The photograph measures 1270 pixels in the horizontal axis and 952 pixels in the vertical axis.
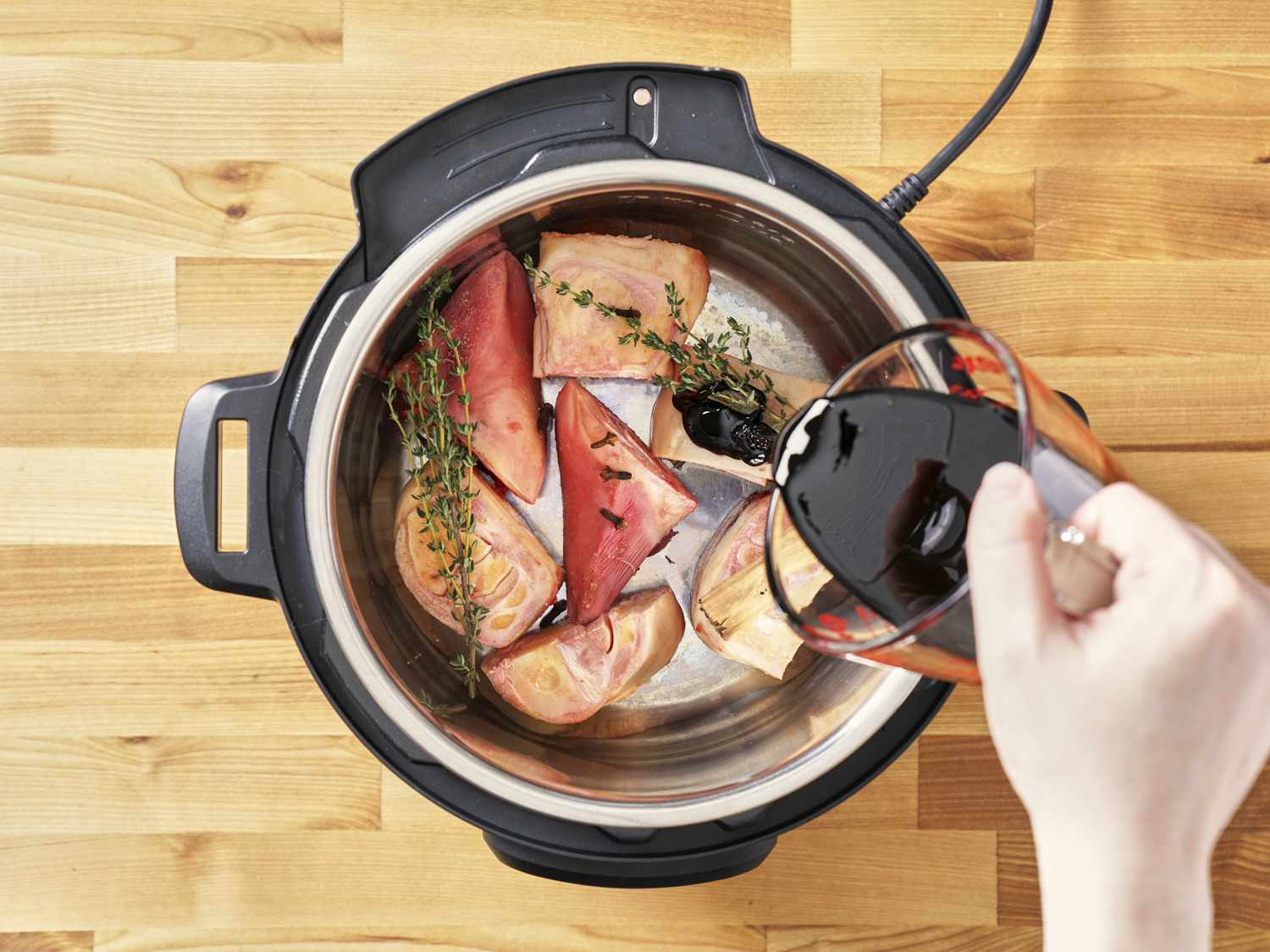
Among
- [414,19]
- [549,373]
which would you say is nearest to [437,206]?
[549,373]

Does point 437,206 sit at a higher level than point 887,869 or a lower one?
higher

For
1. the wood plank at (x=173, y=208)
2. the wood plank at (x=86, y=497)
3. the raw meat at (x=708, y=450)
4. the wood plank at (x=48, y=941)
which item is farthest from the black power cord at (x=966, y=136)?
the wood plank at (x=48, y=941)

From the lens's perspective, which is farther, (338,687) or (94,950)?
(94,950)

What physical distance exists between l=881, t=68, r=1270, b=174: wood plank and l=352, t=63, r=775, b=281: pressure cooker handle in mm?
297

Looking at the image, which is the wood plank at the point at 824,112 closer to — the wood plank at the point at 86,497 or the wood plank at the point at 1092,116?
the wood plank at the point at 1092,116

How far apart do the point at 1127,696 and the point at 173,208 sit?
34.3 inches

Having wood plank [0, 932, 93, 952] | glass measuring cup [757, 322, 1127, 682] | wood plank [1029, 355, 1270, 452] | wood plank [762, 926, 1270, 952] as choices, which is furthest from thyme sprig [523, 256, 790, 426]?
wood plank [0, 932, 93, 952]

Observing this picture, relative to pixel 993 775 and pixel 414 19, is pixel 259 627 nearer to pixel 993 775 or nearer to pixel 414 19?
pixel 414 19

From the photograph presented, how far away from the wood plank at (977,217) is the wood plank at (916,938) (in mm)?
Result: 661

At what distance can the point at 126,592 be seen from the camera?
893 millimetres

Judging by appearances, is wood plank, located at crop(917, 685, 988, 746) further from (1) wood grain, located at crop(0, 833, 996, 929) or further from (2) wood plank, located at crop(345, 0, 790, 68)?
(2) wood plank, located at crop(345, 0, 790, 68)

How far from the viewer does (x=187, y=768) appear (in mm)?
899

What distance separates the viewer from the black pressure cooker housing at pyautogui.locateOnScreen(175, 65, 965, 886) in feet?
Answer: 2.08

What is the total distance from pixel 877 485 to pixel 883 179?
0.42 meters
